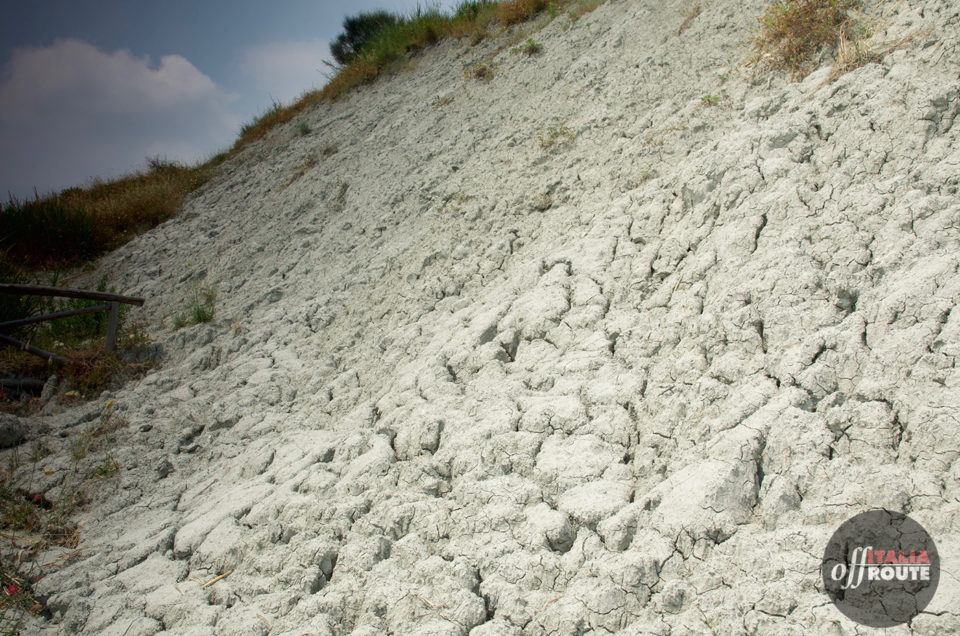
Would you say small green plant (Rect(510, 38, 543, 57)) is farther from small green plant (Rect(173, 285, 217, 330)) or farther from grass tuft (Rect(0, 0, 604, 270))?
small green plant (Rect(173, 285, 217, 330))

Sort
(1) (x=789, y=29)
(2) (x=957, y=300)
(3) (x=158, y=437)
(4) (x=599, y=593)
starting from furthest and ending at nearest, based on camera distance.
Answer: (3) (x=158, y=437) < (1) (x=789, y=29) < (2) (x=957, y=300) < (4) (x=599, y=593)

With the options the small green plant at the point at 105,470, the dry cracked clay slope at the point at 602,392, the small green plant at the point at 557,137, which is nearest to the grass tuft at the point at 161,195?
the small green plant at the point at 557,137

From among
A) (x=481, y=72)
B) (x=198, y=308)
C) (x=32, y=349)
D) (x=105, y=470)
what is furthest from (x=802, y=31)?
(x=32, y=349)

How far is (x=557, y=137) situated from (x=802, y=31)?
2.22 meters

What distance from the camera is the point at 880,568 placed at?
1563mm

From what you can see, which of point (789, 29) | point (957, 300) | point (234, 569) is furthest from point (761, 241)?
point (234, 569)

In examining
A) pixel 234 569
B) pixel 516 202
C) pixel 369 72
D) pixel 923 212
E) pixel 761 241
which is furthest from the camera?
pixel 369 72

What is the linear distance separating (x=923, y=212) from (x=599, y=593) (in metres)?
2.31

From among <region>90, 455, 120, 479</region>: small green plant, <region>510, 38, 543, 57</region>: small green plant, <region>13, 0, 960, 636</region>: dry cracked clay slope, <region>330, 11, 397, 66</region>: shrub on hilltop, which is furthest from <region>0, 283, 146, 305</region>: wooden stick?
<region>330, 11, 397, 66</region>: shrub on hilltop

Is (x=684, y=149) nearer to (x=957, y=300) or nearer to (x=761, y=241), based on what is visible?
(x=761, y=241)

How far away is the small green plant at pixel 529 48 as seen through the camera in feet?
24.6

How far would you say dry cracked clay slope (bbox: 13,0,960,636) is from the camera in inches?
75.2

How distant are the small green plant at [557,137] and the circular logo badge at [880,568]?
4399 millimetres

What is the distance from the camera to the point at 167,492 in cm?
389
